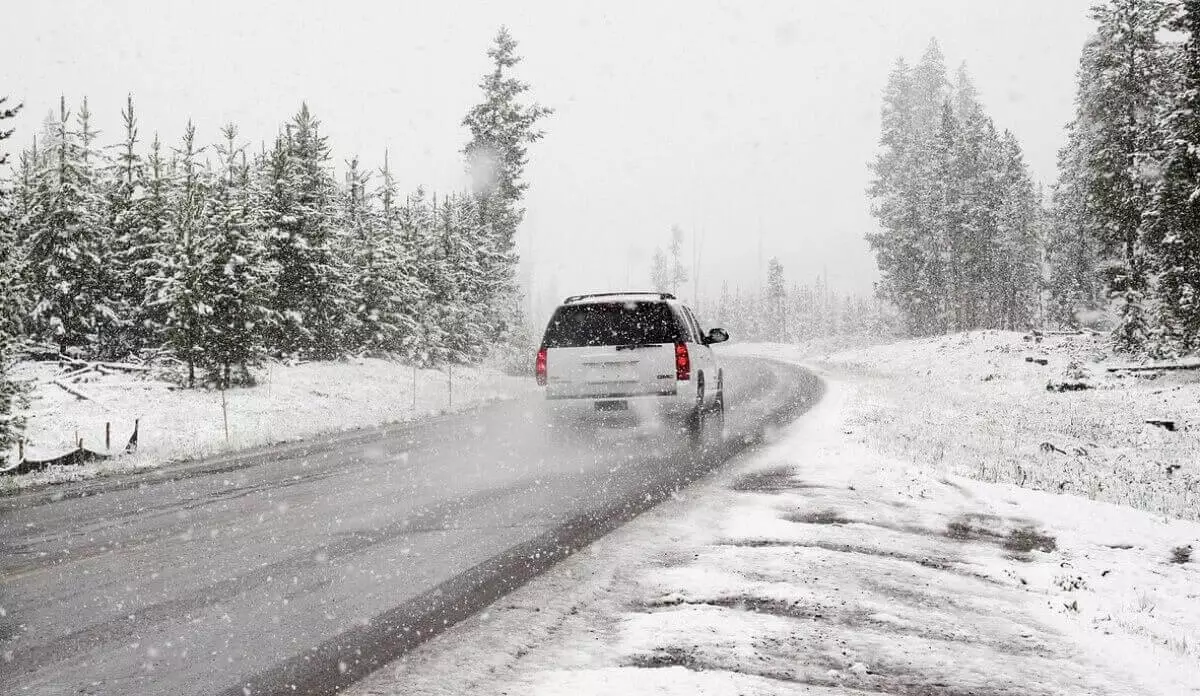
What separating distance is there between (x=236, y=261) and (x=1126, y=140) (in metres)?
28.9

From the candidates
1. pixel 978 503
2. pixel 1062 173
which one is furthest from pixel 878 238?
pixel 978 503

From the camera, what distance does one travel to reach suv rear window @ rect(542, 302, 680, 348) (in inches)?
429

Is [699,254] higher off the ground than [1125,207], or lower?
higher

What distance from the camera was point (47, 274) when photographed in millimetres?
23656

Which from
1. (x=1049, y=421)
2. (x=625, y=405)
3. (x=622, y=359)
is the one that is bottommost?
(x=1049, y=421)

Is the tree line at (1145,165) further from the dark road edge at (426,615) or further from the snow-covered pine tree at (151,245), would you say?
the snow-covered pine tree at (151,245)

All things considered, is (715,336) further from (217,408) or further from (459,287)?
(459,287)

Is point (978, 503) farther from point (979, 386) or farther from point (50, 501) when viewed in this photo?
point (979, 386)

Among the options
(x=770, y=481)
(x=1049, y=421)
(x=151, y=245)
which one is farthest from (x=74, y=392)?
(x=1049, y=421)

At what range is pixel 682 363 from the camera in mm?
10773

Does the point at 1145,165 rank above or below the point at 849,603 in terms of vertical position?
above

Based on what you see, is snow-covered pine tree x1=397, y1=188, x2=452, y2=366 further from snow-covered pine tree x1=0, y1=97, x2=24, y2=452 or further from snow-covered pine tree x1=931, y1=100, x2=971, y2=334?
snow-covered pine tree x1=931, y1=100, x2=971, y2=334

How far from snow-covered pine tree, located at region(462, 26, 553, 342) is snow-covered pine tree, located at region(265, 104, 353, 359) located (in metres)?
10.8

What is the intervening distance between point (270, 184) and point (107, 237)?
568cm
